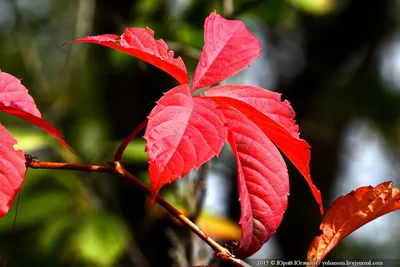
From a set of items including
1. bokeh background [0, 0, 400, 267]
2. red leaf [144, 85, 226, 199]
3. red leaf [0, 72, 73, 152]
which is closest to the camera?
red leaf [144, 85, 226, 199]

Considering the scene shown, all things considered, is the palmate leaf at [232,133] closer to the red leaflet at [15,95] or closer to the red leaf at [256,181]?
the red leaf at [256,181]

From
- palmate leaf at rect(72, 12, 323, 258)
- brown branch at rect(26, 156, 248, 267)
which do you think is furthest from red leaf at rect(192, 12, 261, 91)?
brown branch at rect(26, 156, 248, 267)

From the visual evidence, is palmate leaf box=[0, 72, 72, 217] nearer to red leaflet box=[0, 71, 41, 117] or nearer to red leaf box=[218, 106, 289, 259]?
red leaflet box=[0, 71, 41, 117]

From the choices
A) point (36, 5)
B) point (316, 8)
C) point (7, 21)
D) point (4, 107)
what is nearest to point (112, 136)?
point (316, 8)

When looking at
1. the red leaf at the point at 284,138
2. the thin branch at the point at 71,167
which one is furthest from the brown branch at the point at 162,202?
the red leaf at the point at 284,138

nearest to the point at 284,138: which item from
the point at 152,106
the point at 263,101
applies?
the point at 263,101

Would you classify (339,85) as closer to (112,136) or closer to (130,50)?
(112,136)
